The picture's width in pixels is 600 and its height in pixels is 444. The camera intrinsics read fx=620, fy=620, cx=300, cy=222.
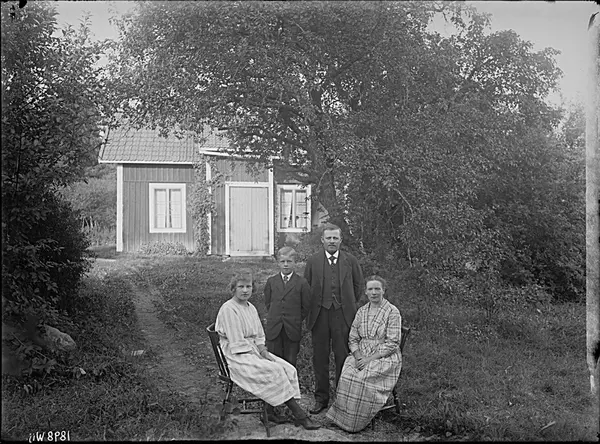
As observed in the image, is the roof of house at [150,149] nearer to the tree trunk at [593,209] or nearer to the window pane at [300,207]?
the window pane at [300,207]

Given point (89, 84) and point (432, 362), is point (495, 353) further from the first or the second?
point (89, 84)

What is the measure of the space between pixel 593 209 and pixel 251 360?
2915 mm

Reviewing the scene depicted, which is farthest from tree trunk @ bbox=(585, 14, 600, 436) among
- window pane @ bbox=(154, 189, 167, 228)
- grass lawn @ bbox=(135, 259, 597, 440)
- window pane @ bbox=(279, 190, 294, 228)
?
window pane @ bbox=(154, 189, 167, 228)

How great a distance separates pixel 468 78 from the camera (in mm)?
9102

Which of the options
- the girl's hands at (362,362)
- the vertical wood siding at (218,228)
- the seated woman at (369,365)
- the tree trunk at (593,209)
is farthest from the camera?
the vertical wood siding at (218,228)

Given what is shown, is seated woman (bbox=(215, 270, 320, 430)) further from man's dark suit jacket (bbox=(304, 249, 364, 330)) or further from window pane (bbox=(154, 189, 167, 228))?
window pane (bbox=(154, 189, 167, 228))

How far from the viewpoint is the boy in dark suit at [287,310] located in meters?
5.40

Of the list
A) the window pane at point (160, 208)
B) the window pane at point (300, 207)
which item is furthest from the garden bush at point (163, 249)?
the window pane at point (300, 207)

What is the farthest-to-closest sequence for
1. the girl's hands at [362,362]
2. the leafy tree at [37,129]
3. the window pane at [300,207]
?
the window pane at [300,207] < the leafy tree at [37,129] < the girl's hands at [362,362]

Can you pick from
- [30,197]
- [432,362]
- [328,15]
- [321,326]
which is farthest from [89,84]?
[432,362]

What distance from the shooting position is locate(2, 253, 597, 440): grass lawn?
4.85 m

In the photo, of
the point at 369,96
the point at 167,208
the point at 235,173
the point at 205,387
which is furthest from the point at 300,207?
the point at 205,387

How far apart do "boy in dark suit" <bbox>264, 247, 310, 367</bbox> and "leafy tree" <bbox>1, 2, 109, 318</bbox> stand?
7.56 feet

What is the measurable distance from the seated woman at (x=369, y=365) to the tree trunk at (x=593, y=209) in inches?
59.9
